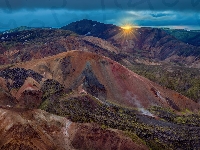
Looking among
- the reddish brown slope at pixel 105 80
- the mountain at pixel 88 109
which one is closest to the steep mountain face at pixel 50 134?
the mountain at pixel 88 109

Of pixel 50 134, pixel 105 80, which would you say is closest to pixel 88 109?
pixel 50 134

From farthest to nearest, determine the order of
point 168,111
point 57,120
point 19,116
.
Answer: point 168,111
point 57,120
point 19,116

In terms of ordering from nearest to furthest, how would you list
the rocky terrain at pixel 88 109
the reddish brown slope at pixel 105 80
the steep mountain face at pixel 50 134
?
the steep mountain face at pixel 50 134
the rocky terrain at pixel 88 109
the reddish brown slope at pixel 105 80

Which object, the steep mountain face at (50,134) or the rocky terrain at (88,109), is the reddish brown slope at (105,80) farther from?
the steep mountain face at (50,134)

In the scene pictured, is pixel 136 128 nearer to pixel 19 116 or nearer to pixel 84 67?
pixel 19 116

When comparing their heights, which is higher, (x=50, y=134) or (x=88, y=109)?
(x=50, y=134)

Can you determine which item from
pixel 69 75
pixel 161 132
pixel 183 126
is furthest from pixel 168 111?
pixel 69 75

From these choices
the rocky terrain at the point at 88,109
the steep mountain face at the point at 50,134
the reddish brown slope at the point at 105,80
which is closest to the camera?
the steep mountain face at the point at 50,134

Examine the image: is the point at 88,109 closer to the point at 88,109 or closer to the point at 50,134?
the point at 88,109
